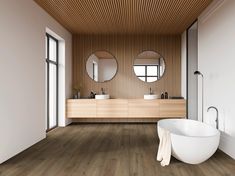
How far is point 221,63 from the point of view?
3898mm

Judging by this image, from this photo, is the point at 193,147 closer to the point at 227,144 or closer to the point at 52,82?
the point at 227,144

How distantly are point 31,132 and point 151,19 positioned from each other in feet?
12.0

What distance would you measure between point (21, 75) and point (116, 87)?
141 inches

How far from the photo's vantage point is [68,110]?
21.0 ft

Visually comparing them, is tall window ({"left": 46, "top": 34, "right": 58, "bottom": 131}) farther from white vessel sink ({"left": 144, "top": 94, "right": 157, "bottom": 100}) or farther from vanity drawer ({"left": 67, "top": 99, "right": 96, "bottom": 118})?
white vessel sink ({"left": 144, "top": 94, "right": 157, "bottom": 100})

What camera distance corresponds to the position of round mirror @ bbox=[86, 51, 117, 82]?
6.99 m

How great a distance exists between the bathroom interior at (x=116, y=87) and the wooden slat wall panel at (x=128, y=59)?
31 millimetres

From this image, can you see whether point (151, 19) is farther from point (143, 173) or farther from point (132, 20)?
point (143, 173)

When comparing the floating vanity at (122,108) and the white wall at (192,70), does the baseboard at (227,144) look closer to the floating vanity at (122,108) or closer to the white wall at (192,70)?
the white wall at (192,70)

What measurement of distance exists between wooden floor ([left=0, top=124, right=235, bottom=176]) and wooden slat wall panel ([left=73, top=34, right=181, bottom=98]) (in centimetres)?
217

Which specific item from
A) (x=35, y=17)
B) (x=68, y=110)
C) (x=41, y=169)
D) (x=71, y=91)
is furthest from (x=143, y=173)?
(x=71, y=91)

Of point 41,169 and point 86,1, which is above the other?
point 86,1

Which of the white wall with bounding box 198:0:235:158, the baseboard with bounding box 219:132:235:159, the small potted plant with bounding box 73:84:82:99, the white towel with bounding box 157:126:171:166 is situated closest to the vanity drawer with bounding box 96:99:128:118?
the small potted plant with bounding box 73:84:82:99

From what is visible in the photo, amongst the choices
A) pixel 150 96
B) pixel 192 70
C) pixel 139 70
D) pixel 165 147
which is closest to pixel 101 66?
pixel 139 70
